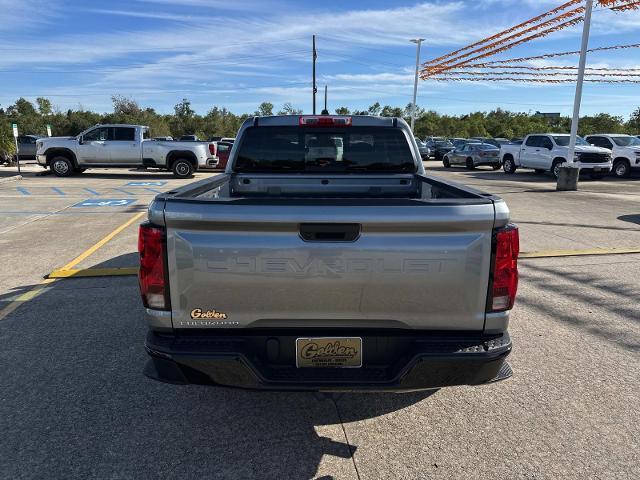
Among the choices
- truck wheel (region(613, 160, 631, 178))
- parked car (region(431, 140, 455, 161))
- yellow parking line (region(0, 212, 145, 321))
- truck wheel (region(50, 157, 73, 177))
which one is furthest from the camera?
parked car (region(431, 140, 455, 161))

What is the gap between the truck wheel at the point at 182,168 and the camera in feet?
67.3

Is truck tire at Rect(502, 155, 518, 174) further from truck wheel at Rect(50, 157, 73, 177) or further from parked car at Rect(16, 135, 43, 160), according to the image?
parked car at Rect(16, 135, 43, 160)

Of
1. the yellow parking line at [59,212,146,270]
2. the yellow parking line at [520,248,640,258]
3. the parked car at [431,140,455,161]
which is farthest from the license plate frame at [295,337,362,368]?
the parked car at [431,140,455,161]

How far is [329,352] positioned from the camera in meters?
2.54

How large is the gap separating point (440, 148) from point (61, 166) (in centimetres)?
2580

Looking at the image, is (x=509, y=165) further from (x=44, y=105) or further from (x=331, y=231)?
(x=44, y=105)

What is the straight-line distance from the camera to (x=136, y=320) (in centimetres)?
476

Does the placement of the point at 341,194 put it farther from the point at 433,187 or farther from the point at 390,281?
the point at 390,281

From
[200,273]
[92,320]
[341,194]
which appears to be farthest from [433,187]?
[92,320]

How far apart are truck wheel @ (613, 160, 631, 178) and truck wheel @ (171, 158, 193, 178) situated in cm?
1887

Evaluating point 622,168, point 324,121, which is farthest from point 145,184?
point 622,168

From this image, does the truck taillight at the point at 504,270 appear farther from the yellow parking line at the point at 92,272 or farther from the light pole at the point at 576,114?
A: the light pole at the point at 576,114

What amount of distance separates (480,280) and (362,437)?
1.28 metres

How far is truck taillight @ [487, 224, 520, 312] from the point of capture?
245cm
